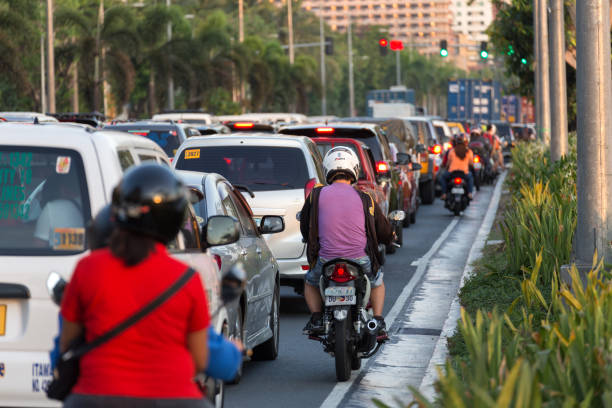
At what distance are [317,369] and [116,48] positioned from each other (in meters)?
47.2

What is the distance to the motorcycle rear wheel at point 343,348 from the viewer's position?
9219 millimetres

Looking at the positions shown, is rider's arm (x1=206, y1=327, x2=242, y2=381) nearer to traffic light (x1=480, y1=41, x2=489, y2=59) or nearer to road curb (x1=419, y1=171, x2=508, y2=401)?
road curb (x1=419, y1=171, x2=508, y2=401)

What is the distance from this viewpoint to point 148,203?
4.22 meters

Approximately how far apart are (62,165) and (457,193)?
70.1 ft

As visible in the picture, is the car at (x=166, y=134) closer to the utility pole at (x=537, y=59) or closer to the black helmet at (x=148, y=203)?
the utility pole at (x=537, y=59)

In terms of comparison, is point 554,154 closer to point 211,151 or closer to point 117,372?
point 211,151

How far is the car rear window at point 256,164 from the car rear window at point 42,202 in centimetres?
691

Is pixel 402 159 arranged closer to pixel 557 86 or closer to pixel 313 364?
pixel 557 86

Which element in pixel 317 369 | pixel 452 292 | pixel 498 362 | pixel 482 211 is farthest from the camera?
pixel 482 211

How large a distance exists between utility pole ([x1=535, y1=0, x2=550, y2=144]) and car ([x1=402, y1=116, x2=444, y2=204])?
8.81ft

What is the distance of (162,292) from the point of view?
4.21 m

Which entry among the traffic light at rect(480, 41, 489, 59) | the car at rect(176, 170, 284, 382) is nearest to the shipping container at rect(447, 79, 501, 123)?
the traffic light at rect(480, 41, 489, 59)

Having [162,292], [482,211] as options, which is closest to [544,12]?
[482,211]

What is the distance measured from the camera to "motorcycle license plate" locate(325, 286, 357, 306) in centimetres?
929
